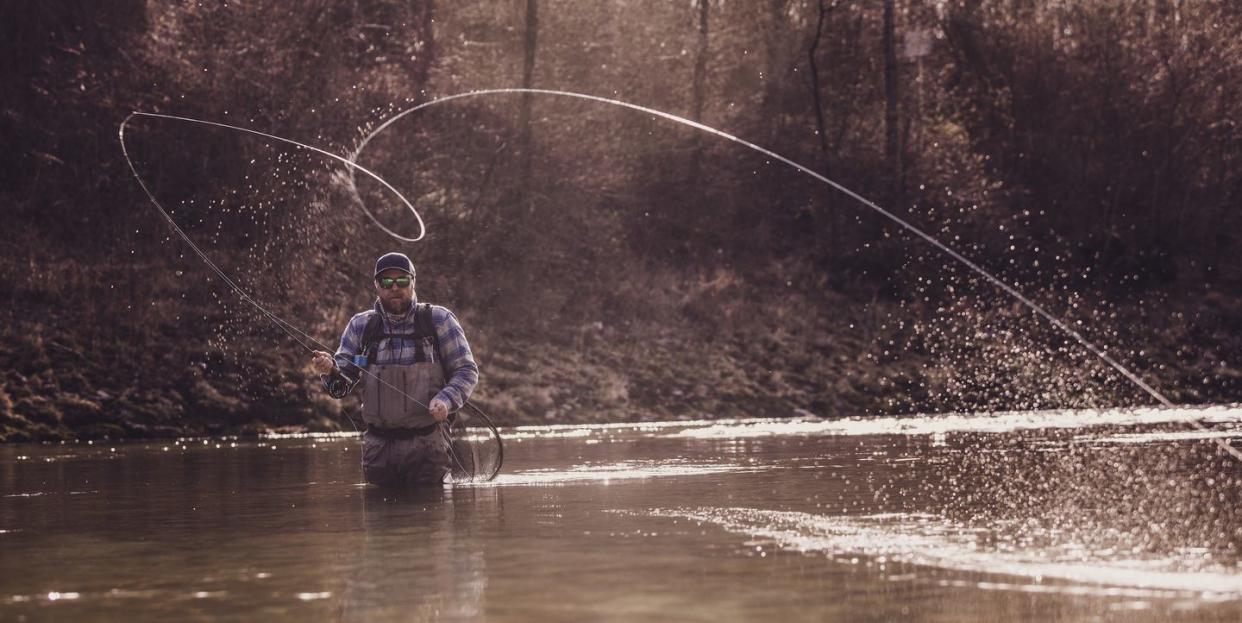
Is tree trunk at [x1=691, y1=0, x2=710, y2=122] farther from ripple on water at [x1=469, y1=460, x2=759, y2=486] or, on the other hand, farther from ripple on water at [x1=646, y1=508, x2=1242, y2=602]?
ripple on water at [x1=646, y1=508, x2=1242, y2=602]

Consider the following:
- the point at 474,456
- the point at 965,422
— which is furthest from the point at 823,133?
the point at 474,456

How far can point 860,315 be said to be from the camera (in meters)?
29.3

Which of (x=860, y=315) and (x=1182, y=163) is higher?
(x=1182, y=163)

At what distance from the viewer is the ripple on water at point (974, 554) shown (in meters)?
6.45

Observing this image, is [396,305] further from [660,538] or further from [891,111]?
[891,111]

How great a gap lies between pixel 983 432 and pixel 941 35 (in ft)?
66.3

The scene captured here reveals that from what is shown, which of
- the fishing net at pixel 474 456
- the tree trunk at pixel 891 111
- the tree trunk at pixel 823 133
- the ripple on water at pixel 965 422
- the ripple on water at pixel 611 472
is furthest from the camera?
the tree trunk at pixel 891 111

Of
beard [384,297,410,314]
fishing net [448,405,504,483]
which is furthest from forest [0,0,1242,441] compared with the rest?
beard [384,297,410,314]

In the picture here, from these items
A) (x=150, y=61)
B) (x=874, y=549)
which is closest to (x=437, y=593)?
(x=874, y=549)

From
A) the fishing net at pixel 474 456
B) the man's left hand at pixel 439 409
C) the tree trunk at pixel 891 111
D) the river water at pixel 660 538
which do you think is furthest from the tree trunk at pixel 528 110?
the man's left hand at pixel 439 409

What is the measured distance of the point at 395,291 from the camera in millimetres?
11242

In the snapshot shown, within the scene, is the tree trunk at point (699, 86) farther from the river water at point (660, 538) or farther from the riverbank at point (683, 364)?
the river water at point (660, 538)

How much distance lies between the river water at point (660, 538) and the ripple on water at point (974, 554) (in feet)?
0.08

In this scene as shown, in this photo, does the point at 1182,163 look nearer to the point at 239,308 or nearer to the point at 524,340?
the point at 524,340
